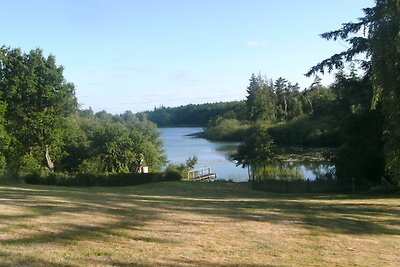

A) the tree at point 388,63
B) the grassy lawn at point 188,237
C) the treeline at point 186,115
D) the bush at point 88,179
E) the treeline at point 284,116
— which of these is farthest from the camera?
the treeline at point 186,115

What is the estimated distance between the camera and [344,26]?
29.4 m

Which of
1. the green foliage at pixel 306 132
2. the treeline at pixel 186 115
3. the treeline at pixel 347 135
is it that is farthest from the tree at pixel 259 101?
the treeline at pixel 186 115

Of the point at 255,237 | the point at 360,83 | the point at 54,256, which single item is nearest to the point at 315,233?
the point at 255,237

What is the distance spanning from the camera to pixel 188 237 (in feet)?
31.1

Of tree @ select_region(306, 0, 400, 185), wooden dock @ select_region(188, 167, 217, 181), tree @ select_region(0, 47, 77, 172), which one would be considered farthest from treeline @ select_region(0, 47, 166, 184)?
tree @ select_region(306, 0, 400, 185)

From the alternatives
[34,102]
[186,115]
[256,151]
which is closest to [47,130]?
[34,102]

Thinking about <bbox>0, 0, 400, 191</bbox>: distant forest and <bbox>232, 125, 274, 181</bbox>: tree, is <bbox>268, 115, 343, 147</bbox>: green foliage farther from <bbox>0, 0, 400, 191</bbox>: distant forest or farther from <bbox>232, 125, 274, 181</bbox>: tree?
<bbox>232, 125, 274, 181</bbox>: tree

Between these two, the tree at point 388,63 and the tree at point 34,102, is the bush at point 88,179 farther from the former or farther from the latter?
the tree at point 388,63

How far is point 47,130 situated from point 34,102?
9.03 ft

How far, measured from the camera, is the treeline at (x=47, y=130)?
131 feet

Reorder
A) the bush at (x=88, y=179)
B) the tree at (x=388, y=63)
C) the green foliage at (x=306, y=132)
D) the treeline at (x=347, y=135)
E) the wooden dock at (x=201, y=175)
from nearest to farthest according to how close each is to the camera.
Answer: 1. the tree at (x=388, y=63)
2. the treeline at (x=347, y=135)
3. the bush at (x=88, y=179)
4. the wooden dock at (x=201, y=175)
5. the green foliage at (x=306, y=132)

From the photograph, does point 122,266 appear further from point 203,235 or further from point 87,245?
point 203,235

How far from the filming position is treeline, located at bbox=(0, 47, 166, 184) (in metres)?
40.0

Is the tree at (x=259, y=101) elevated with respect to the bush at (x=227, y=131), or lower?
elevated
